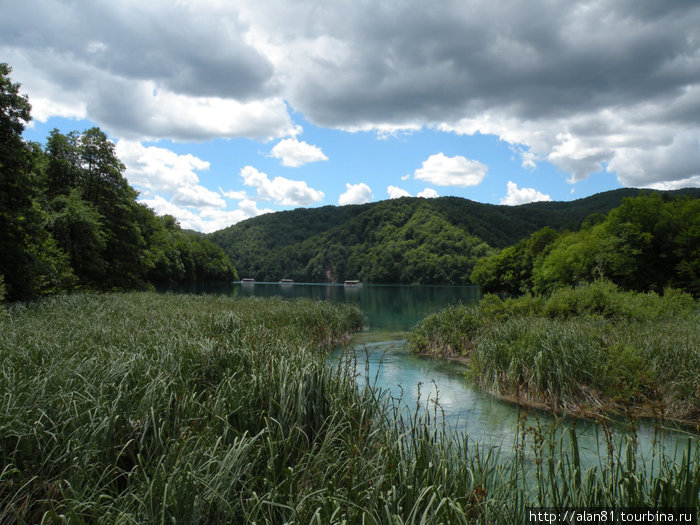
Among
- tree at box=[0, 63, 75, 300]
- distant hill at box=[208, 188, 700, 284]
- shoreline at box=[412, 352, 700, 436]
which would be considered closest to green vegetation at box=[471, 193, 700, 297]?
shoreline at box=[412, 352, 700, 436]

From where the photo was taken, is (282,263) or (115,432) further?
(282,263)

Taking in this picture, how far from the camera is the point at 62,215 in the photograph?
Answer: 2409 cm

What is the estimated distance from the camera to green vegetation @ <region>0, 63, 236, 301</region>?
15873 mm

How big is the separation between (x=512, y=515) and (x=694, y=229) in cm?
4255

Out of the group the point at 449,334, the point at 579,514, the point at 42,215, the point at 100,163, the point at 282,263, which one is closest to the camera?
the point at 579,514

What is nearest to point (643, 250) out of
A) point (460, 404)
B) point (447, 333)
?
point (447, 333)

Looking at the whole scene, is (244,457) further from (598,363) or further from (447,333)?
(447,333)

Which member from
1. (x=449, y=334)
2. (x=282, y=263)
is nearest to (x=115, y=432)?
(x=449, y=334)

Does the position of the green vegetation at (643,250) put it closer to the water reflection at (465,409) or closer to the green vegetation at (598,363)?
the green vegetation at (598,363)

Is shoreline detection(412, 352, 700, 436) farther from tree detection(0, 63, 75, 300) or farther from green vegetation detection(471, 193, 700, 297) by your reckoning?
green vegetation detection(471, 193, 700, 297)

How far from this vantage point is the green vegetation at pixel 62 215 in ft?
52.1

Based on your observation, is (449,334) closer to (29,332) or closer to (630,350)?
(630,350)

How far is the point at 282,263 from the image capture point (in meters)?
140

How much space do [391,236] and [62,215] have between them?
375 feet
